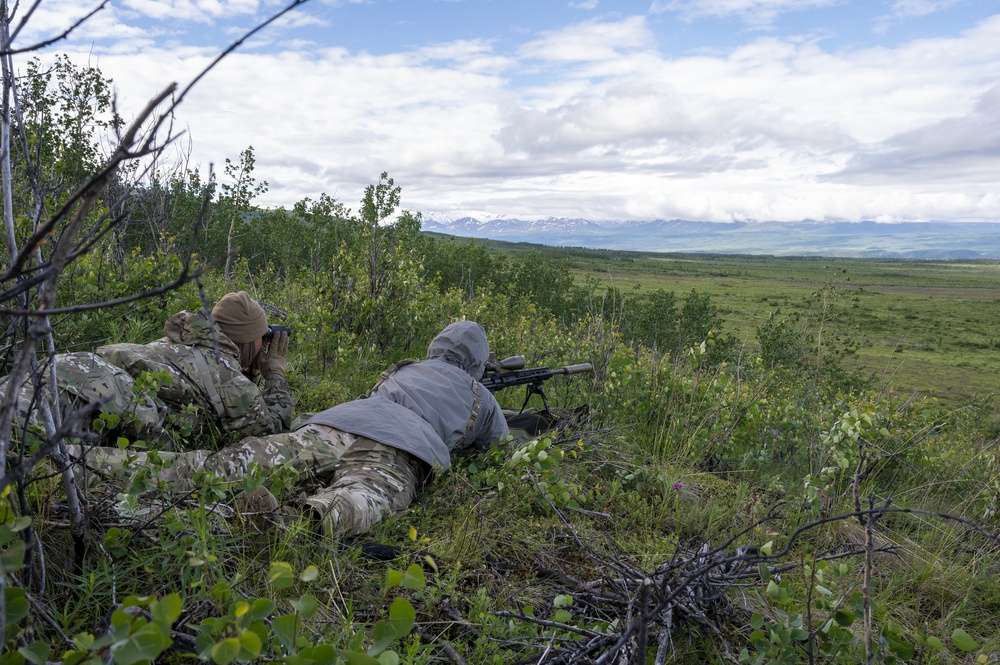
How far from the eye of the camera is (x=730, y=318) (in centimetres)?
5606

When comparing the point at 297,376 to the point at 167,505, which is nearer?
the point at 167,505

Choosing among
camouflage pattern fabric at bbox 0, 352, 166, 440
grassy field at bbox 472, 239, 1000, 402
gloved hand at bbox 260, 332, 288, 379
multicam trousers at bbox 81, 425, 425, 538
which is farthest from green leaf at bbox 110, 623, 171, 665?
grassy field at bbox 472, 239, 1000, 402

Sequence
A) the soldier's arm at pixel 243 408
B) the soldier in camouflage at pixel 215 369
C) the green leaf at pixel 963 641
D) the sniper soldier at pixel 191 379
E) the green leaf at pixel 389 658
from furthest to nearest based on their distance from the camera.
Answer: the soldier's arm at pixel 243 408 → the soldier in camouflage at pixel 215 369 → the sniper soldier at pixel 191 379 → the green leaf at pixel 963 641 → the green leaf at pixel 389 658

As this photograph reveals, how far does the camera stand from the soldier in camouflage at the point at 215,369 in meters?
3.58

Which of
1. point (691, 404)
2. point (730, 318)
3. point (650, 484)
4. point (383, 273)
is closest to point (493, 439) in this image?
point (650, 484)

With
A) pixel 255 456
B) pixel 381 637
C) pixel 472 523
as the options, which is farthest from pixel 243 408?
pixel 381 637

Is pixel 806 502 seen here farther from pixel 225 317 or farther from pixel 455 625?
pixel 225 317

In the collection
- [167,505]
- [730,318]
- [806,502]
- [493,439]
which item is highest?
[167,505]

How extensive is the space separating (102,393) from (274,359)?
55.4 inches

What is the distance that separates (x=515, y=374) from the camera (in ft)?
16.9

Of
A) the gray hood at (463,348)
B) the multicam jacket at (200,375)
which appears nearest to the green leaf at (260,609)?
the multicam jacket at (200,375)

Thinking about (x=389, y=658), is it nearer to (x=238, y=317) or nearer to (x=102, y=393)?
(x=102, y=393)

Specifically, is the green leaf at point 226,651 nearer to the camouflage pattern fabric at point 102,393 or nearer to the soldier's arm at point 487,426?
the camouflage pattern fabric at point 102,393

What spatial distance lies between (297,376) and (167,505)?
10.3 ft
